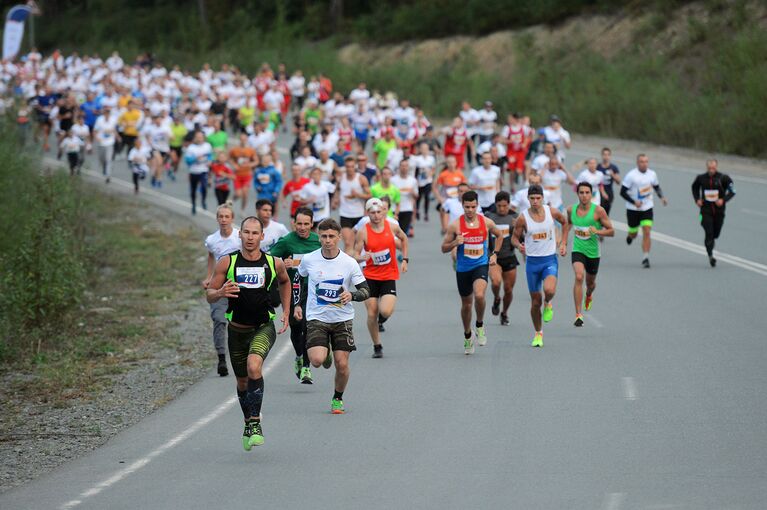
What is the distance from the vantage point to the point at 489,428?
12492 mm

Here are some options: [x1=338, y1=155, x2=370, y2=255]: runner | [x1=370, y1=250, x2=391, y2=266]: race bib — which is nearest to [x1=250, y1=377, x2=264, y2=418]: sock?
[x1=370, y1=250, x2=391, y2=266]: race bib

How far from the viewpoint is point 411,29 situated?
67812 mm

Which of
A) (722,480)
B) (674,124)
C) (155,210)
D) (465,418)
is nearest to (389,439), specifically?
(465,418)

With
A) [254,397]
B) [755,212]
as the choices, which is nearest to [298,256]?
[254,397]

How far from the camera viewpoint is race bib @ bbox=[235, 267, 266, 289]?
38.5 ft

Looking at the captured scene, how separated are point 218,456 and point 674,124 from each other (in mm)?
37107

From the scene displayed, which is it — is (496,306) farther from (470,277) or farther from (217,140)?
(217,140)

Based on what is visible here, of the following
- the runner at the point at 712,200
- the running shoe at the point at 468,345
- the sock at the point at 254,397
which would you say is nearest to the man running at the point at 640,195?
the runner at the point at 712,200

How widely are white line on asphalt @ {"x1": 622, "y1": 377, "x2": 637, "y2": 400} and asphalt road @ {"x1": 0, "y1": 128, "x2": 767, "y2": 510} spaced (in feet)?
0.16

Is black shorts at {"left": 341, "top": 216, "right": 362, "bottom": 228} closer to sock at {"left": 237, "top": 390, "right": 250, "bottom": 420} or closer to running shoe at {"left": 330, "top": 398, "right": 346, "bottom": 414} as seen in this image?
running shoe at {"left": 330, "top": 398, "right": 346, "bottom": 414}

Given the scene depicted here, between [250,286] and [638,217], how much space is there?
1405cm

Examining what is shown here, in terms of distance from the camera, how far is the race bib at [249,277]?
11750mm

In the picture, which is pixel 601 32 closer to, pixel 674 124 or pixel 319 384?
pixel 674 124

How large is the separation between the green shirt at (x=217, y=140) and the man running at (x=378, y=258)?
1868cm
